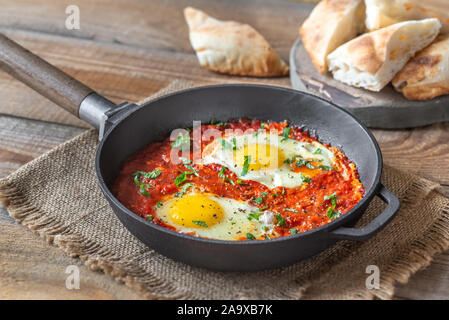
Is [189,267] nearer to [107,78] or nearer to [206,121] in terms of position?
[206,121]

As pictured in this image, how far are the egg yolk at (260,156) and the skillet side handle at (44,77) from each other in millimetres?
891

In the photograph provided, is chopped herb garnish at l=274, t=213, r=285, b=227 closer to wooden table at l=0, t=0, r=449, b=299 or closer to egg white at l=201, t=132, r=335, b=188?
egg white at l=201, t=132, r=335, b=188

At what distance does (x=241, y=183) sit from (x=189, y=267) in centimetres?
53

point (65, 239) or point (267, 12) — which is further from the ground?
point (267, 12)

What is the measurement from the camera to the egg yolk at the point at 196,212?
2465mm

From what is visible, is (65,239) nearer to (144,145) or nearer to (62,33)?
(144,145)

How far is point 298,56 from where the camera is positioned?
3936mm

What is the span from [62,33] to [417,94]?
283cm

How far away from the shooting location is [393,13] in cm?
355

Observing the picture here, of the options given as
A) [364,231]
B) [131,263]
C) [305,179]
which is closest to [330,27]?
[305,179]

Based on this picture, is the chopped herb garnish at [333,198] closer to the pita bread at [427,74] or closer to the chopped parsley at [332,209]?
the chopped parsley at [332,209]

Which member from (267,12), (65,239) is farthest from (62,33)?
(65,239)

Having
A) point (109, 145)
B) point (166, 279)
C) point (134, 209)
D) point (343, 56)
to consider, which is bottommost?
point (166, 279)

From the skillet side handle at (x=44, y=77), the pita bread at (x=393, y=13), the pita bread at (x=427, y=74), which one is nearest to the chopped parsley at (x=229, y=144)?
the skillet side handle at (x=44, y=77)
